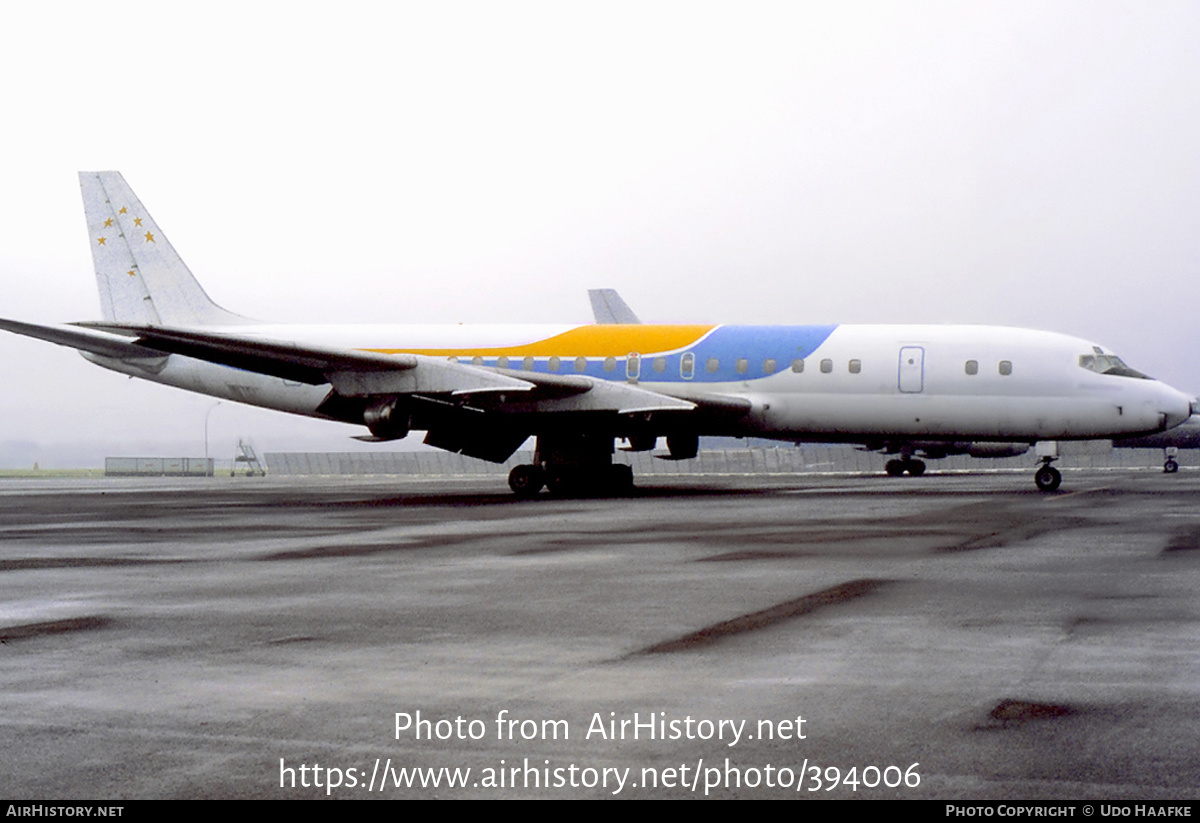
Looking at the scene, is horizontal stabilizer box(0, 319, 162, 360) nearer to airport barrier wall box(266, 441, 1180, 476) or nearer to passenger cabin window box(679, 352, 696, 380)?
passenger cabin window box(679, 352, 696, 380)

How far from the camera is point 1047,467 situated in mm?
25734

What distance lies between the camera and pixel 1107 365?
24.4 m

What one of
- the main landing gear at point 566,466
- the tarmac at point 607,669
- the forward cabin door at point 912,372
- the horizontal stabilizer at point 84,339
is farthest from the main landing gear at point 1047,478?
the horizontal stabilizer at point 84,339

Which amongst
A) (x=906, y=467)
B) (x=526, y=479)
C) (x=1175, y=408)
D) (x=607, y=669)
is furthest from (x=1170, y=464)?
(x=607, y=669)

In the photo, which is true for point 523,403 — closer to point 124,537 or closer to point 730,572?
point 124,537

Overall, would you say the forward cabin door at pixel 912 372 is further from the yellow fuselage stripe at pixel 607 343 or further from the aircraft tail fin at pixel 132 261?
the aircraft tail fin at pixel 132 261

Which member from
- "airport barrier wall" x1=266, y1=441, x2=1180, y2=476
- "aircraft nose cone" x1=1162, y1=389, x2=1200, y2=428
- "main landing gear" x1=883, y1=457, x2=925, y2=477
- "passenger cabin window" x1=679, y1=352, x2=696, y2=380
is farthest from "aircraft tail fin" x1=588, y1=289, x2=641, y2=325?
"aircraft nose cone" x1=1162, y1=389, x2=1200, y2=428

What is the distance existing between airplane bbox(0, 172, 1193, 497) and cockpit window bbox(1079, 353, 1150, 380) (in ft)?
0.12

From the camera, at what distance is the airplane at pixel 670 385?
75.4 feet

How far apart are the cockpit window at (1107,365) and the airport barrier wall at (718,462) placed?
94.3 feet

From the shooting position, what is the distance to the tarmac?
170 inches

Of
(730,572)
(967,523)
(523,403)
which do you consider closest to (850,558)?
(730,572)

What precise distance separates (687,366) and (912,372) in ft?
15.2

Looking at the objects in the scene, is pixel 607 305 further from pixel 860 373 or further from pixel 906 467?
pixel 860 373
